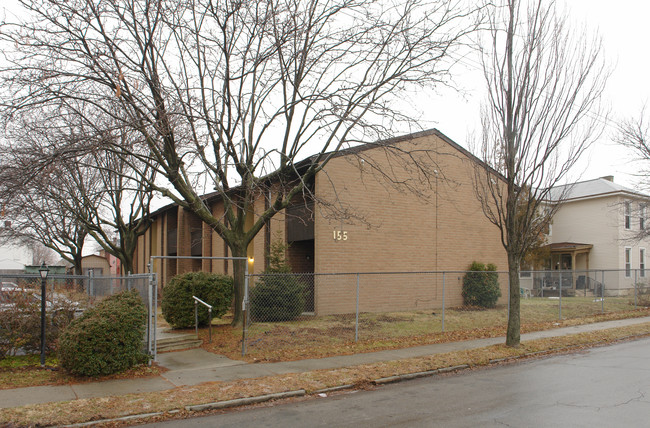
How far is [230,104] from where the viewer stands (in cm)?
1250

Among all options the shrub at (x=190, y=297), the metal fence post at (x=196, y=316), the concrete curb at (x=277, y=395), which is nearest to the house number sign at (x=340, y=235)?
the shrub at (x=190, y=297)

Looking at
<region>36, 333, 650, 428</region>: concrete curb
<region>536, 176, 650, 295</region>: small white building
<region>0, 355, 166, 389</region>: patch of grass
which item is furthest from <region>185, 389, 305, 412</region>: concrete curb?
<region>536, 176, 650, 295</region>: small white building

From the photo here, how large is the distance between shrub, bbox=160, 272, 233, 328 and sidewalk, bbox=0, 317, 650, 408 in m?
1.84

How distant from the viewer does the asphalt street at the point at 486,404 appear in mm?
6164

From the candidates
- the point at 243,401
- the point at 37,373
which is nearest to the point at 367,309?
the point at 243,401

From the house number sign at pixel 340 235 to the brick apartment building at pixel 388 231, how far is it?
0.12 ft

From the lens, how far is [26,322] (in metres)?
9.48

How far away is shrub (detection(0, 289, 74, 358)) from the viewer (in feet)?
30.4

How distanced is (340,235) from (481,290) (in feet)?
22.9

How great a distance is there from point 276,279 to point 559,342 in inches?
320

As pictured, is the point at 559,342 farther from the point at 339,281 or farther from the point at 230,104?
the point at 230,104

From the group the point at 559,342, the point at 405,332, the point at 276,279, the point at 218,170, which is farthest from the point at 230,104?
the point at 559,342

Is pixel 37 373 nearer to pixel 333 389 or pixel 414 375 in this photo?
pixel 333 389

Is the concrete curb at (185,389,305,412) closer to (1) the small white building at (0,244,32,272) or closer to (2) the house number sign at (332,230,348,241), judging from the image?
(2) the house number sign at (332,230,348,241)
